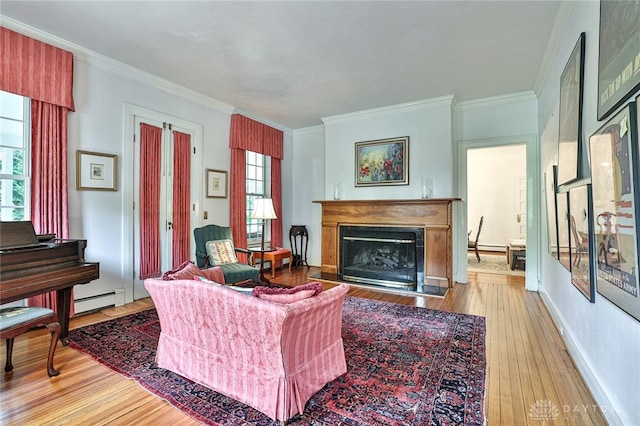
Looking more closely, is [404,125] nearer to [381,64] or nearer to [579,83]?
[381,64]

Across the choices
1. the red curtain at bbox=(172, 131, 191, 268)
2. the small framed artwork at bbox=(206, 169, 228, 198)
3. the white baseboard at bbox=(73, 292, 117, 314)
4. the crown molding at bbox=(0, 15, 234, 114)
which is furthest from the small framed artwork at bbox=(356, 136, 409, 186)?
the white baseboard at bbox=(73, 292, 117, 314)

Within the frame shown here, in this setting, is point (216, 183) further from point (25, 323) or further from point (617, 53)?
point (617, 53)

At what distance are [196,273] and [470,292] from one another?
376 centimetres

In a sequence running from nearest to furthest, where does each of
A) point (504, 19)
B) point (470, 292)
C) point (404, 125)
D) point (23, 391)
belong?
point (23, 391) < point (504, 19) < point (470, 292) < point (404, 125)

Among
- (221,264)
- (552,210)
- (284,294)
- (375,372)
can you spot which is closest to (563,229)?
(552,210)

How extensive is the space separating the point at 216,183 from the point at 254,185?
104 centimetres

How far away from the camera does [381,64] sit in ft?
11.7

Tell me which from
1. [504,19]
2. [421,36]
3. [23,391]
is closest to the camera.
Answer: [23,391]

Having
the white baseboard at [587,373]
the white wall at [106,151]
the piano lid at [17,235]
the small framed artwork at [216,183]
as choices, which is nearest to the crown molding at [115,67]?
the white wall at [106,151]

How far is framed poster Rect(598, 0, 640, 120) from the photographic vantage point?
1296 millimetres

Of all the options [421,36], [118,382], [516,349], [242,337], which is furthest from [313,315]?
[421,36]

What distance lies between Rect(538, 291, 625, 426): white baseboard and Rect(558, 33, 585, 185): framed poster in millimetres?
1305

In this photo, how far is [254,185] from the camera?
5.77 metres

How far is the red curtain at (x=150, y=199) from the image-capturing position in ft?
12.6
